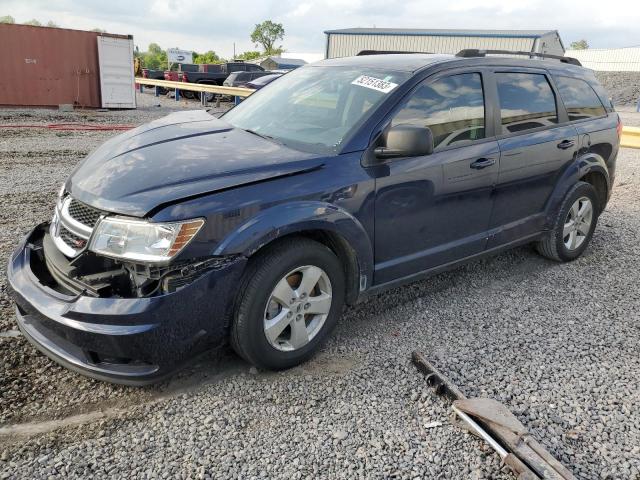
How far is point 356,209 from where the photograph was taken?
306cm

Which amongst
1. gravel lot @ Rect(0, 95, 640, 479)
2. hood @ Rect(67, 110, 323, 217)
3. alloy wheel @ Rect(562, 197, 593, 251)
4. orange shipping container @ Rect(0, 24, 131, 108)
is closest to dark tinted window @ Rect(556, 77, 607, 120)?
alloy wheel @ Rect(562, 197, 593, 251)

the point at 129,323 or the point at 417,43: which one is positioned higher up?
the point at 417,43

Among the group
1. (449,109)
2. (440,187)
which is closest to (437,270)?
(440,187)

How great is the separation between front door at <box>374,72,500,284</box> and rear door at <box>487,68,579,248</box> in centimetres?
17

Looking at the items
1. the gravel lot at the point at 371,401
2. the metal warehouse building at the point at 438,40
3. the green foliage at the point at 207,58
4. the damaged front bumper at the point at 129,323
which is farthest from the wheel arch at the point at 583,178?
the green foliage at the point at 207,58

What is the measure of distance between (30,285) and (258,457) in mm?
1525

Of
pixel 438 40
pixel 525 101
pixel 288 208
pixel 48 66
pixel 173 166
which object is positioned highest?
pixel 438 40

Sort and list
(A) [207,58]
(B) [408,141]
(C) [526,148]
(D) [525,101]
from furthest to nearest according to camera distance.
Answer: (A) [207,58] < (D) [525,101] < (C) [526,148] < (B) [408,141]

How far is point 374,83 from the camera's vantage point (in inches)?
137

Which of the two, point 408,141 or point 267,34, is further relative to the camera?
point 267,34

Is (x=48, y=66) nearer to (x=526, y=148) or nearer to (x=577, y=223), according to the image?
(x=526, y=148)

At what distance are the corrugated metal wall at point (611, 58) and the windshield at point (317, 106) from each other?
165ft

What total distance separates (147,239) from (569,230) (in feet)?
13.0

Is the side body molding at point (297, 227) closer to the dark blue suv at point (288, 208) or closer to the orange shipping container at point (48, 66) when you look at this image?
the dark blue suv at point (288, 208)
